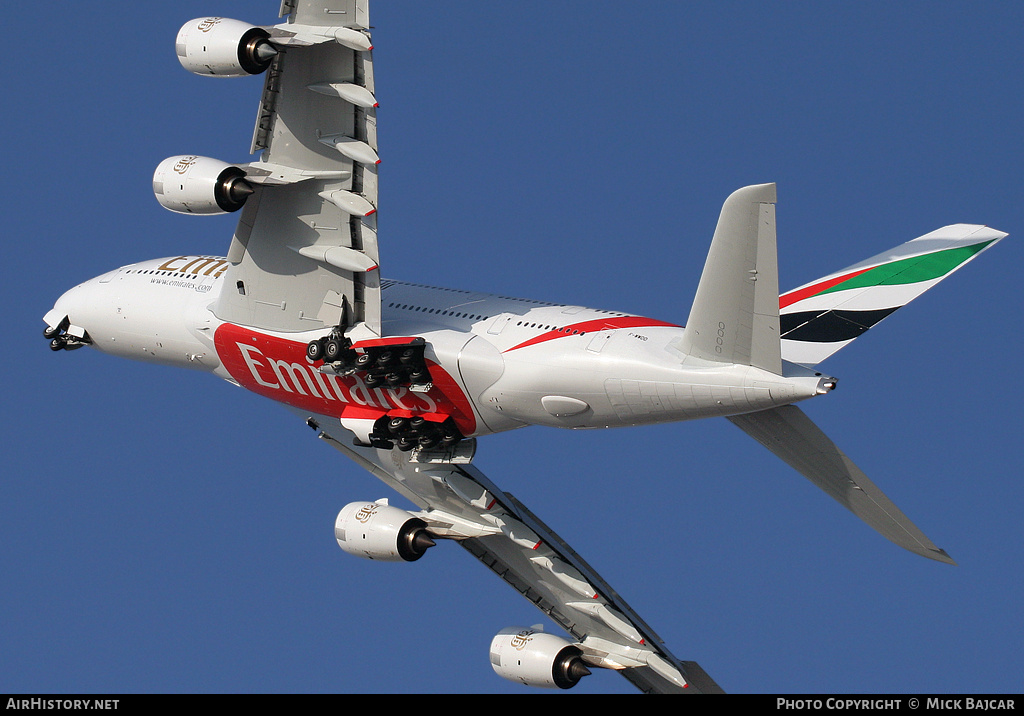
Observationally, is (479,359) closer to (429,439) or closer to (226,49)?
(429,439)

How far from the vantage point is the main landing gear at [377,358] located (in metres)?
31.4

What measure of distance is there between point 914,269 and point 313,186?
11791mm

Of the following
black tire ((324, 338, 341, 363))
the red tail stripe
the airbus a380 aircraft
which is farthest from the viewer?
the red tail stripe

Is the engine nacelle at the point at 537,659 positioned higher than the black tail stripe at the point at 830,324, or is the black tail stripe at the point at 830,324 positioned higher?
the black tail stripe at the point at 830,324

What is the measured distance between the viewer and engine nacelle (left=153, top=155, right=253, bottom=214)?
29.8 metres

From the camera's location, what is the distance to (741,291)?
90.5ft

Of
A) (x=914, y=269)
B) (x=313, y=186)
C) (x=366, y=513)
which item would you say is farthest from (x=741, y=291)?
(x=366, y=513)

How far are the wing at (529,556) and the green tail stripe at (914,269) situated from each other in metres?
9.45

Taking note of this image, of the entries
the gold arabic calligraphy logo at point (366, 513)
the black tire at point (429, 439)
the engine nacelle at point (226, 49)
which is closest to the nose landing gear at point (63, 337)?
the gold arabic calligraphy logo at point (366, 513)

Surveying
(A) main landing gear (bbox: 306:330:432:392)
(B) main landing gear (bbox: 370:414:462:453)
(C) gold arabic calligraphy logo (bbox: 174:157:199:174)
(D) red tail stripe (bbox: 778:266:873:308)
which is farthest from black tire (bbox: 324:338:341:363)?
(D) red tail stripe (bbox: 778:266:873:308)

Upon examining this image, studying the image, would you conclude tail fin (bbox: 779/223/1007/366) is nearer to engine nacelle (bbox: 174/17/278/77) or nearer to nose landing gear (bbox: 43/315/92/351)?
engine nacelle (bbox: 174/17/278/77)

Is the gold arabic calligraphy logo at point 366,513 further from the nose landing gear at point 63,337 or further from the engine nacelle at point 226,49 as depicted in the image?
the engine nacelle at point 226,49

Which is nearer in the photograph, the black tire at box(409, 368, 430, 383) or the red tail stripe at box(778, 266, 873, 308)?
the black tire at box(409, 368, 430, 383)
